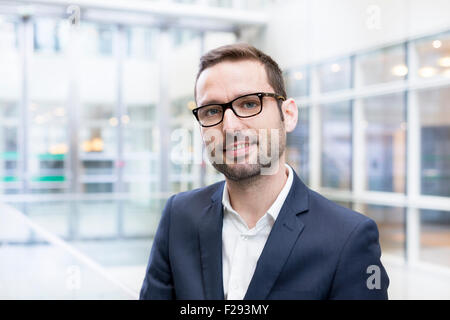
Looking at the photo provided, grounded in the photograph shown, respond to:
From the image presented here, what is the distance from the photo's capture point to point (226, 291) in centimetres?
100

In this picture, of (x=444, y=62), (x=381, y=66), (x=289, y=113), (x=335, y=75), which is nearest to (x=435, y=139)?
(x=444, y=62)

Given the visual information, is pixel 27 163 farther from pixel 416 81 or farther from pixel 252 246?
pixel 252 246

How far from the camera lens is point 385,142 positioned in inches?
230

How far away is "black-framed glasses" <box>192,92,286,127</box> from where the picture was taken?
0.95 m

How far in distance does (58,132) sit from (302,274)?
7433 mm

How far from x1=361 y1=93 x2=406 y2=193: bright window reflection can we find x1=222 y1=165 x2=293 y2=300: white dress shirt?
4.89m

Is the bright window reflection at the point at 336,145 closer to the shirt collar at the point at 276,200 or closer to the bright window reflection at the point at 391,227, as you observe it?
the bright window reflection at the point at 391,227

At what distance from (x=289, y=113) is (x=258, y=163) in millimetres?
201

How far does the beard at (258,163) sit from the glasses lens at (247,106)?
0.06m

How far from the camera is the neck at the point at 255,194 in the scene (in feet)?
3.35

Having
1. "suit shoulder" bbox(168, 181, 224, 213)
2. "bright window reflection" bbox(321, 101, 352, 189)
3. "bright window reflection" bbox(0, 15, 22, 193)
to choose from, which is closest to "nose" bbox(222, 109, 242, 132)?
"suit shoulder" bbox(168, 181, 224, 213)

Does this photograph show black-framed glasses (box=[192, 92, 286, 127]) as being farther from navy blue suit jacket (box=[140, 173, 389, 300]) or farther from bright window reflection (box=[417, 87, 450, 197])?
bright window reflection (box=[417, 87, 450, 197])

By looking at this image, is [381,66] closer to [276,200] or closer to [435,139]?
[435,139]

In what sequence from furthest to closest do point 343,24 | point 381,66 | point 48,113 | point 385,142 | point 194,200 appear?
point 48,113 → point 385,142 → point 381,66 → point 343,24 → point 194,200
